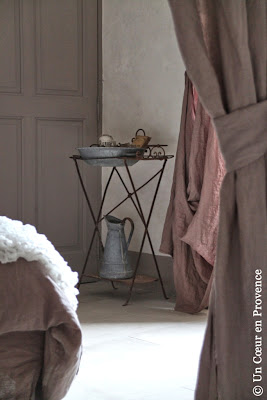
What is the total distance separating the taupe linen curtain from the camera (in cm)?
252

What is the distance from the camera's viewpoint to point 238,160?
256 centimetres

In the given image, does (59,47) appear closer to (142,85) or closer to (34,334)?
(142,85)

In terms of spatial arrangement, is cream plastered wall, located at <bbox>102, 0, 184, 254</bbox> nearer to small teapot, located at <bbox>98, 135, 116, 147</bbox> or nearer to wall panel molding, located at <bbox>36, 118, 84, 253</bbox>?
wall panel molding, located at <bbox>36, 118, 84, 253</bbox>

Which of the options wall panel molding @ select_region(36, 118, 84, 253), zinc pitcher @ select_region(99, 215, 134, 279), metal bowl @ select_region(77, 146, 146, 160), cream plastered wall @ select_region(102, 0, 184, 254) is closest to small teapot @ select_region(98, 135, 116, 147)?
metal bowl @ select_region(77, 146, 146, 160)

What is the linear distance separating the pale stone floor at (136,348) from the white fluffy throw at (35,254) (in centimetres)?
56

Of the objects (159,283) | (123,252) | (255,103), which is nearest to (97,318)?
(123,252)

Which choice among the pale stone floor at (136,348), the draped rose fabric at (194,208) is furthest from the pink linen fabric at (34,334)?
the draped rose fabric at (194,208)

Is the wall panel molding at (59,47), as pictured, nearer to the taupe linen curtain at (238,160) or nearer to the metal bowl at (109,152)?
the metal bowl at (109,152)

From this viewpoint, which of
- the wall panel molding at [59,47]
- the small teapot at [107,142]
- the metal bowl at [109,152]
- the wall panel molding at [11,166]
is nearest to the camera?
the metal bowl at [109,152]

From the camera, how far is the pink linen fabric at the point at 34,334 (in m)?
2.61

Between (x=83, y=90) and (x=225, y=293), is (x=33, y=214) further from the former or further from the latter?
(x=225, y=293)

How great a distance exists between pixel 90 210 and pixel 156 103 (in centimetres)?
96

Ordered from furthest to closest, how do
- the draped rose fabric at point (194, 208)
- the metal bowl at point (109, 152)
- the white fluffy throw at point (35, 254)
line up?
1. the metal bowl at point (109, 152)
2. the draped rose fabric at point (194, 208)
3. the white fluffy throw at point (35, 254)

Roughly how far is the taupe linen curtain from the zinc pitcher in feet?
8.69
